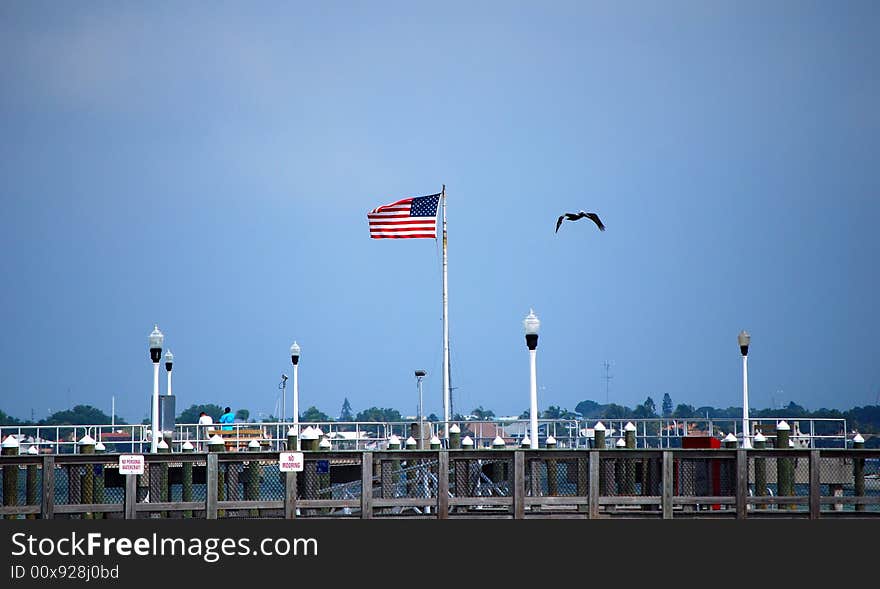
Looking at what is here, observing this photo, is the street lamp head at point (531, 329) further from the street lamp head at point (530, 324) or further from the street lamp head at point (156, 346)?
the street lamp head at point (156, 346)

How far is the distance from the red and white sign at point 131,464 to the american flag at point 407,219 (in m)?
18.1

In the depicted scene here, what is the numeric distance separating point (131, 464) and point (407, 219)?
1882 cm

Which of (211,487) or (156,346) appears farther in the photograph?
(156,346)

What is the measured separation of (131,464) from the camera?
92.6 ft

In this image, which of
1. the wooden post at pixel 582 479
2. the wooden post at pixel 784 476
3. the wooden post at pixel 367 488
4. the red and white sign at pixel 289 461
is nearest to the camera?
the wooden post at pixel 367 488

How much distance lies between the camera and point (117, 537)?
26.8 metres

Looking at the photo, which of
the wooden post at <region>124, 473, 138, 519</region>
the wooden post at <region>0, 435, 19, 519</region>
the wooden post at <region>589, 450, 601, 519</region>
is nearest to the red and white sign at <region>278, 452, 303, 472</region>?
the wooden post at <region>124, 473, 138, 519</region>

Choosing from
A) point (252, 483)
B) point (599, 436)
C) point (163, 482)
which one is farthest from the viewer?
point (599, 436)

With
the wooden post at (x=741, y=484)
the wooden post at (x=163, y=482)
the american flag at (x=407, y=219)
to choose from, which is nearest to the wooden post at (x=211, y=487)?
the wooden post at (x=163, y=482)

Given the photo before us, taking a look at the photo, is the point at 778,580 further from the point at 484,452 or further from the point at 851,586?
the point at 484,452

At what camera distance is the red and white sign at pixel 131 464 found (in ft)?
92.3

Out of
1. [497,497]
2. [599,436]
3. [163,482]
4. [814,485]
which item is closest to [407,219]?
[599,436]

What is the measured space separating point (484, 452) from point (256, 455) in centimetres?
465

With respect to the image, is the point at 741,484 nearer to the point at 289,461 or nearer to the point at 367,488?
the point at 367,488
